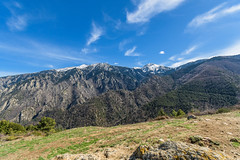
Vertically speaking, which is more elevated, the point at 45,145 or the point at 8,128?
the point at 45,145

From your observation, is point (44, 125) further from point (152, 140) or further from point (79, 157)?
point (152, 140)

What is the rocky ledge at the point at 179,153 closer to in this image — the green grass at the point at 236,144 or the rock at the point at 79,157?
the rock at the point at 79,157

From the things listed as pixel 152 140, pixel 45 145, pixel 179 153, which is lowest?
pixel 45 145

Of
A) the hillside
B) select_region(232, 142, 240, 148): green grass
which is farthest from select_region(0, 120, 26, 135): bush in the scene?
select_region(232, 142, 240, 148): green grass

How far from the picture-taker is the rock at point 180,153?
15.3 feet

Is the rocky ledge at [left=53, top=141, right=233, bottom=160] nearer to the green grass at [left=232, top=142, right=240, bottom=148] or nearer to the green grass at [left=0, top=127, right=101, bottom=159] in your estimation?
the green grass at [left=232, top=142, right=240, bottom=148]

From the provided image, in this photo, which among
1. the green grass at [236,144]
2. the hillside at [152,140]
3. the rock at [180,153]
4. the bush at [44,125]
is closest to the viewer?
the rock at [180,153]

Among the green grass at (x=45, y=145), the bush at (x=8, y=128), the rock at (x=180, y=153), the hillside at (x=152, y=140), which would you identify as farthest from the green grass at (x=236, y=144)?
the bush at (x=8, y=128)

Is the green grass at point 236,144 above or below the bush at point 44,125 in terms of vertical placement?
above

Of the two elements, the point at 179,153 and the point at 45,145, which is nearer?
the point at 179,153

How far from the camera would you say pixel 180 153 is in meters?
5.07

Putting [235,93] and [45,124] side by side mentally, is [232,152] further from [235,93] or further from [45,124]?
[235,93]

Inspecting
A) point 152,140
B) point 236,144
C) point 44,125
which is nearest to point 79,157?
point 152,140

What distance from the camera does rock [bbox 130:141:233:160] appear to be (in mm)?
4648
